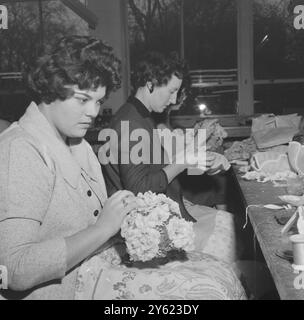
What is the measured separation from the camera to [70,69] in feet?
5.38

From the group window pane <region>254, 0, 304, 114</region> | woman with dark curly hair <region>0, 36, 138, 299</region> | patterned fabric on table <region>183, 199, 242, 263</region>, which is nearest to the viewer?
woman with dark curly hair <region>0, 36, 138, 299</region>

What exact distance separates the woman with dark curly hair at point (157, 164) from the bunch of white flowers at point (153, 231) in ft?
2.79

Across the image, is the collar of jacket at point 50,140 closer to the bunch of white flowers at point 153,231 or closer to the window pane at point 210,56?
the bunch of white flowers at point 153,231

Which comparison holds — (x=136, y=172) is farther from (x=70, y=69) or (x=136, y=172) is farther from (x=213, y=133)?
(x=213, y=133)

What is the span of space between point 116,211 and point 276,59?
18.0ft

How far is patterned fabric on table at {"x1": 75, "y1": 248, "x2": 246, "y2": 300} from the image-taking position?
4.94 ft

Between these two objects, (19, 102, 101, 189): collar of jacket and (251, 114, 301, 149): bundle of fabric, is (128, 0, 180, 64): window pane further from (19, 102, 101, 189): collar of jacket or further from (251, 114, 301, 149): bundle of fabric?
(19, 102, 101, 189): collar of jacket

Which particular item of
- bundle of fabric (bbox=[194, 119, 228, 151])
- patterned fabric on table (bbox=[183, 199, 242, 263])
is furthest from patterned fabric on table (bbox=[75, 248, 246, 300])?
bundle of fabric (bbox=[194, 119, 228, 151])

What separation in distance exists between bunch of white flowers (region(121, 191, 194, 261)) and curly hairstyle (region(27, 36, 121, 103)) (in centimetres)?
44

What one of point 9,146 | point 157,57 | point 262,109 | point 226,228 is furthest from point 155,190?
point 262,109

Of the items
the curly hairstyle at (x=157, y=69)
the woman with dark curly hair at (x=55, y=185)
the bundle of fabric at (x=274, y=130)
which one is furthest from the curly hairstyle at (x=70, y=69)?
the bundle of fabric at (x=274, y=130)

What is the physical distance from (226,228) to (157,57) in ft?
3.49

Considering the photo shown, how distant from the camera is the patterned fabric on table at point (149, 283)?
59.2 inches
